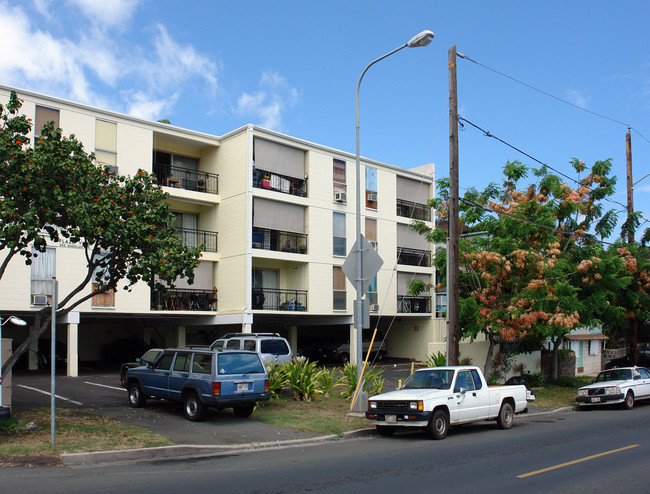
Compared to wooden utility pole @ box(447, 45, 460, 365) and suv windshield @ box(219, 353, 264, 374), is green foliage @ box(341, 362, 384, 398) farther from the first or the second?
suv windshield @ box(219, 353, 264, 374)

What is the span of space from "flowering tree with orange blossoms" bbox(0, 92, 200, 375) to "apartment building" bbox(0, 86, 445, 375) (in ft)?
38.9

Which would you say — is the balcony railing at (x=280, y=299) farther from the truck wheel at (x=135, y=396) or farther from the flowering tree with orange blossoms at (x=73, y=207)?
the flowering tree with orange blossoms at (x=73, y=207)

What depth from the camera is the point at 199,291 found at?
30.3 m

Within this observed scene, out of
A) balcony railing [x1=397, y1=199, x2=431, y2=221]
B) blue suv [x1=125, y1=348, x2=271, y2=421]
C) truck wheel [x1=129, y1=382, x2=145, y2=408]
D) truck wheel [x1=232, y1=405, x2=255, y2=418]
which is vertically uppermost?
balcony railing [x1=397, y1=199, x2=431, y2=221]

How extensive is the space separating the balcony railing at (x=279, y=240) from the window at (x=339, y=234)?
2004mm

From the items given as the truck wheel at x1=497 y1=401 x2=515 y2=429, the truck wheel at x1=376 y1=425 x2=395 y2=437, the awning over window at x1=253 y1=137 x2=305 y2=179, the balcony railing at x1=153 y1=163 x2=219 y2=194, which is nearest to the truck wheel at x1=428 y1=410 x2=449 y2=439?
the truck wheel at x1=376 y1=425 x2=395 y2=437

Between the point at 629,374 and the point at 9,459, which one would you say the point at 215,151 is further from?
the point at 9,459

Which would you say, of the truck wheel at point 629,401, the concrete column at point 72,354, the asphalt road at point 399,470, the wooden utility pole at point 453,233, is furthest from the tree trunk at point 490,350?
the concrete column at point 72,354

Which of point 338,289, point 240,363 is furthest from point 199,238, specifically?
point 240,363

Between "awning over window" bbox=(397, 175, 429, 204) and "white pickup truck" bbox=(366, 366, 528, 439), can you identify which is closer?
"white pickup truck" bbox=(366, 366, 528, 439)

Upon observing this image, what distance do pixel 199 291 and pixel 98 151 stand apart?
8.02 meters

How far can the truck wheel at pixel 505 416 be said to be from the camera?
15.2m

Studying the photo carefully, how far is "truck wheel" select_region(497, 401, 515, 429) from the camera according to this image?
15195 mm

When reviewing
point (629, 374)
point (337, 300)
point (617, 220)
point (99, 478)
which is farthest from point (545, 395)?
point (99, 478)
